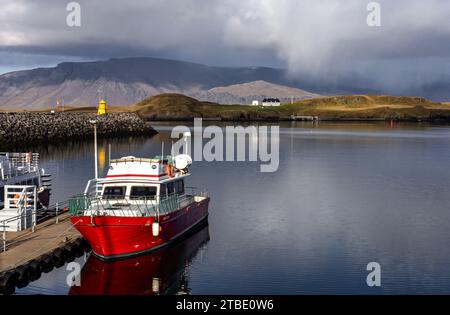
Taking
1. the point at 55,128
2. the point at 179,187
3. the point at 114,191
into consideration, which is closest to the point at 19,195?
the point at 114,191

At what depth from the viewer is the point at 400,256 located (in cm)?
3400

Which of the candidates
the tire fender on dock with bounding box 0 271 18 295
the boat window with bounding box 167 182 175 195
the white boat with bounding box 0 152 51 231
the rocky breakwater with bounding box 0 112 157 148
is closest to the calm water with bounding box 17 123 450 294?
the tire fender on dock with bounding box 0 271 18 295

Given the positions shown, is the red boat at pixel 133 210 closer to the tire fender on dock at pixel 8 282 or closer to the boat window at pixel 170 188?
the boat window at pixel 170 188

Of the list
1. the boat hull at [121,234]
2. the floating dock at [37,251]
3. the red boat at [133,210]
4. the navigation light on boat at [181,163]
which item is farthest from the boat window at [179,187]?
the floating dock at [37,251]

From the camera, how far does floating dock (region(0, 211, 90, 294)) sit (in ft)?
85.1

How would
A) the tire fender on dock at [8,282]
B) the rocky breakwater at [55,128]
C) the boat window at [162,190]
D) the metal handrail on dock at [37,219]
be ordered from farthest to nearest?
1. the rocky breakwater at [55,128]
2. the boat window at [162,190]
3. the metal handrail on dock at [37,219]
4. the tire fender on dock at [8,282]

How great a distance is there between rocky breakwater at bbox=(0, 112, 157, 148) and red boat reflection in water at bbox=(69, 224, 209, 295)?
65.9 metres

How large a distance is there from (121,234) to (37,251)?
13.3ft

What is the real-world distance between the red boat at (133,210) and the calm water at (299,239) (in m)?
0.99

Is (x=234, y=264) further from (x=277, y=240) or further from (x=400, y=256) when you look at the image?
(x=400, y=256)

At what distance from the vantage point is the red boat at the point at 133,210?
30.1m

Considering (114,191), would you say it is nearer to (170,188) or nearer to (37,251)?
(170,188)

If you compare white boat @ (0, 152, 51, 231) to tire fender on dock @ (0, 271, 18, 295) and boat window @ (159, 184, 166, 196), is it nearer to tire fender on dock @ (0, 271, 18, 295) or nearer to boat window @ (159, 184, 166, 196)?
tire fender on dock @ (0, 271, 18, 295)

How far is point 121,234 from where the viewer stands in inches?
1195
